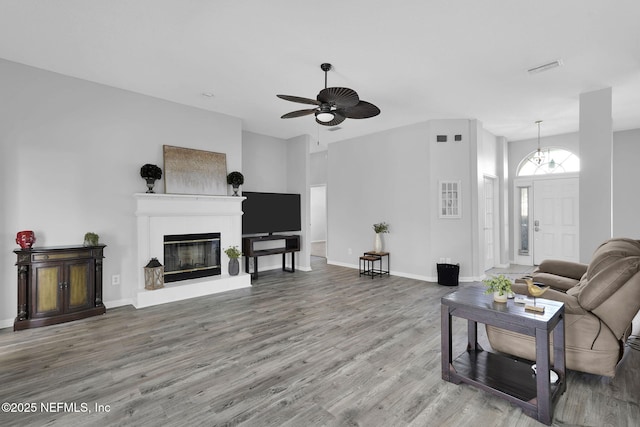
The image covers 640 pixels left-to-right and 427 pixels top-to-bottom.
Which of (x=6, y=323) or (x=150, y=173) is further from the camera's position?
(x=150, y=173)

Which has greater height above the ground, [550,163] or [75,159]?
[550,163]

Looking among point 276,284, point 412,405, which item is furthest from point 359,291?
point 412,405

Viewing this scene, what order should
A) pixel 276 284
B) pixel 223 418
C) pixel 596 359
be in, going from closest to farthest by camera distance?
pixel 223 418, pixel 596 359, pixel 276 284

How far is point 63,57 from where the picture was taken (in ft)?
11.3

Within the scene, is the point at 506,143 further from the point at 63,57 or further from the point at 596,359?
the point at 63,57

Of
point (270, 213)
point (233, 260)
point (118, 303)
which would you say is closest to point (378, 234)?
point (270, 213)

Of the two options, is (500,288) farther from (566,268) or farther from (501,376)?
(566,268)

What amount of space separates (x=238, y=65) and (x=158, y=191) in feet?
7.62

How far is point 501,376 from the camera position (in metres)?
2.25

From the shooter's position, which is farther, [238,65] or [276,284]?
[276,284]

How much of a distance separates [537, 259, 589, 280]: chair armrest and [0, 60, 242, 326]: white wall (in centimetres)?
546

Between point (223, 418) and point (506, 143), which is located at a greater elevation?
point (506, 143)

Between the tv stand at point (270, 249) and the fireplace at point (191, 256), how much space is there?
0.71m

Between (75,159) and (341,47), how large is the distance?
368 cm
